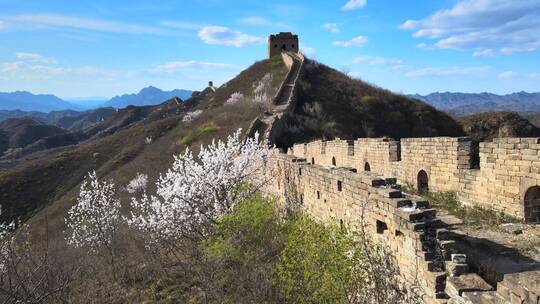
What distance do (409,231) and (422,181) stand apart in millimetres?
6078

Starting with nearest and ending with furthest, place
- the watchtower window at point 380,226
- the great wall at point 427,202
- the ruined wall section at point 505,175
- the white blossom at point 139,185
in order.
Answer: the great wall at point 427,202
the watchtower window at point 380,226
the ruined wall section at point 505,175
the white blossom at point 139,185

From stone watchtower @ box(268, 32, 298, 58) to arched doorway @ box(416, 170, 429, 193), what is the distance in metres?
58.8

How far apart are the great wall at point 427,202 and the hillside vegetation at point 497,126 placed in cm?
3046

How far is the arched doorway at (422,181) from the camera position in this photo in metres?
11.1

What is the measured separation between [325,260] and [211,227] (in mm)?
6856

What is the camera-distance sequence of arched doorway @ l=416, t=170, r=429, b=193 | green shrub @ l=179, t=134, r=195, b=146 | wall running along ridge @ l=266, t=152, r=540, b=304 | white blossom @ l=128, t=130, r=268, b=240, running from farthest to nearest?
green shrub @ l=179, t=134, r=195, b=146
white blossom @ l=128, t=130, r=268, b=240
arched doorway @ l=416, t=170, r=429, b=193
wall running along ridge @ l=266, t=152, r=540, b=304

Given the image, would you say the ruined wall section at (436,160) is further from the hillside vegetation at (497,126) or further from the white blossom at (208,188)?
the hillside vegetation at (497,126)

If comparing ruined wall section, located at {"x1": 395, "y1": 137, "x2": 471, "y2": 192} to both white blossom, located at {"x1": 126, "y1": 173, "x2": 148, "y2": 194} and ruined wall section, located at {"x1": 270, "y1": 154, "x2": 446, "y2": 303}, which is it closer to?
ruined wall section, located at {"x1": 270, "y1": 154, "x2": 446, "y2": 303}

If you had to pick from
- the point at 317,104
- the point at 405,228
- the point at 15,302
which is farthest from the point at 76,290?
the point at 317,104

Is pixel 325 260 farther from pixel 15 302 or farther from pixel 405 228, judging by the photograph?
pixel 15 302

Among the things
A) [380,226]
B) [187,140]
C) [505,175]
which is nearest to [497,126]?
[187,140]

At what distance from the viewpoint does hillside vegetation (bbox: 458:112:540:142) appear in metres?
39.2

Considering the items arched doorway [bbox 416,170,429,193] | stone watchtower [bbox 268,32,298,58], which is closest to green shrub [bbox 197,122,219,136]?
Result: stone watchtower [bbox 268,32,298,58]

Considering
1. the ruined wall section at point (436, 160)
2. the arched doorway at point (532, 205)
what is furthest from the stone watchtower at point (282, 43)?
the arched doorway at point (532, 205)
